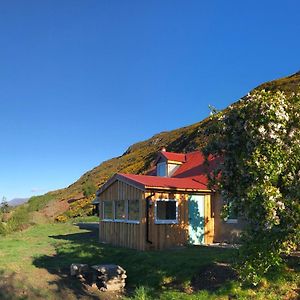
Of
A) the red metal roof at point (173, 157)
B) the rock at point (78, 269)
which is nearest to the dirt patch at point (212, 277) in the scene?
the rock at point (78, 269)

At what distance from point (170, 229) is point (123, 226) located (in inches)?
113

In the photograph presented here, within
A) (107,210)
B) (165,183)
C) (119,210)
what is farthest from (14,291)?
(107,210)

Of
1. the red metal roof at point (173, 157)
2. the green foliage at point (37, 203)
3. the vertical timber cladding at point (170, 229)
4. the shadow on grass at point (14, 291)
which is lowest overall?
the shadow on grass at point (14, 291)

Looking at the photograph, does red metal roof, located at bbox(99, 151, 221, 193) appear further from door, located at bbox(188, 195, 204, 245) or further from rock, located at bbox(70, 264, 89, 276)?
rock, located at bbox(70, 264, 89, 276)

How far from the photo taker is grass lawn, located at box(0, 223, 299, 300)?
39.4 ft

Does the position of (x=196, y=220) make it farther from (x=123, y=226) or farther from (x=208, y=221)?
(x=123, y=226)

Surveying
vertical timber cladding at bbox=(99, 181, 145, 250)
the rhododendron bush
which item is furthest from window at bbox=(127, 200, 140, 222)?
the rhododendron bush

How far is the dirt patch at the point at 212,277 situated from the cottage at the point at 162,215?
217 inches

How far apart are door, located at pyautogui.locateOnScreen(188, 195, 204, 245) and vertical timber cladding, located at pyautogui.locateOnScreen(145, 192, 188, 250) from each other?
0.44 metres

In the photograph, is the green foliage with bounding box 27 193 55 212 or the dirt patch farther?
the green foliage with bounding box 27 193 55 212

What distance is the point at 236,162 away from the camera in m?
11.7

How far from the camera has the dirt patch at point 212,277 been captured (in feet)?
41.9

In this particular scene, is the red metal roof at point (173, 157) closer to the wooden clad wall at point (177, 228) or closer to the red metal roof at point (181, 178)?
the red metal roof at point (181, 178)

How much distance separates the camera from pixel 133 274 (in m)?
15.6
